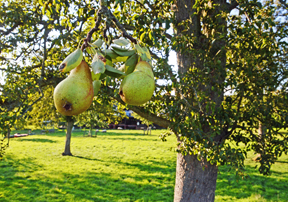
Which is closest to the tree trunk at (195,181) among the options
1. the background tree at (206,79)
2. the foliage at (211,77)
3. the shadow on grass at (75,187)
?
the background tree at (206,79)

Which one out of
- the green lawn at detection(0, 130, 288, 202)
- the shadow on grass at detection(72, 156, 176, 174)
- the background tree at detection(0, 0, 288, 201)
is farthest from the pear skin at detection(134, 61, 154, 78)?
the shadow on grass at detection(72, 156, 176, 174)

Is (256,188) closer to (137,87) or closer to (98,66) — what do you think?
(137,87)

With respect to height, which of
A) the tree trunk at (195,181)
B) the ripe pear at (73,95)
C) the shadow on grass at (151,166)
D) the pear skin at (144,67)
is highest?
the pear skin at (144,67)

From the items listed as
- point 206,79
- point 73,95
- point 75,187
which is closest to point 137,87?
point 73,95

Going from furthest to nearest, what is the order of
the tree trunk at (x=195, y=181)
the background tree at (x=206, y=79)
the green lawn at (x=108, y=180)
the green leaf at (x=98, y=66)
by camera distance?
1. the green lawn at (x=108, y=180)
2. the tree trunk at (x=195, y=181)
3. the background tree at (x=206, y=79)
4. the green leaf at (x=98, y=66)

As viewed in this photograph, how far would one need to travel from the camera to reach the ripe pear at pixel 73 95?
709 millimetres

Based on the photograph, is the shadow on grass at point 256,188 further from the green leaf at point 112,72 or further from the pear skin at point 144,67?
the green leaf at point 112,72

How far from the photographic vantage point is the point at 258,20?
10.2 feet

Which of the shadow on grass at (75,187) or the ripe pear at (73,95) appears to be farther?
the shadow on grass at (75,187)

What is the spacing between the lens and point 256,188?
312 inches

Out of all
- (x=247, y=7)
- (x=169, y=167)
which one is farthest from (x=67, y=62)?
(x=169, y=167)

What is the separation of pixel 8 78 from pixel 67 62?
503cm

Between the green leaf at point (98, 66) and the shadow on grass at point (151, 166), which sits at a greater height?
the green leaf at point (98, 66)

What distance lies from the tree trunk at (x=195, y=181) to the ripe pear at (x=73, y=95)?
12.9 feet
